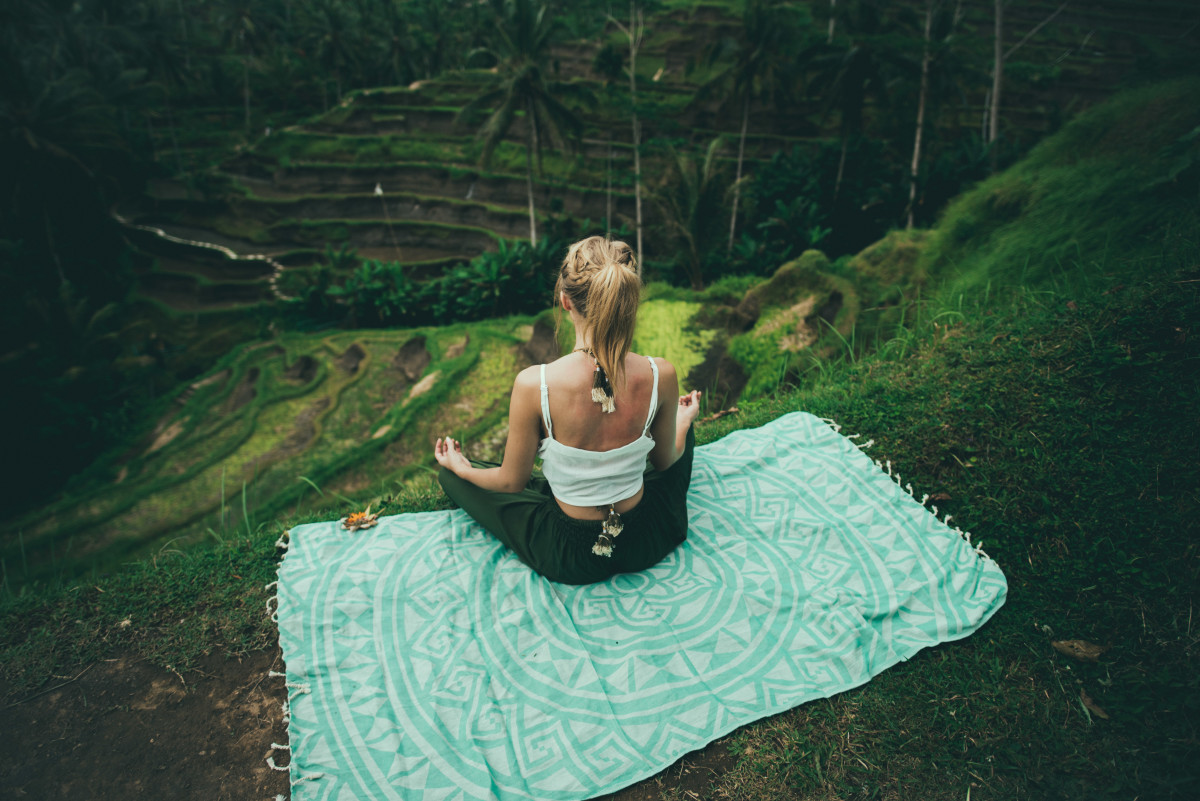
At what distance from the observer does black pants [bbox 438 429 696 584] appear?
2.36 metres

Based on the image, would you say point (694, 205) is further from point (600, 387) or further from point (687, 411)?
point (600, 387)

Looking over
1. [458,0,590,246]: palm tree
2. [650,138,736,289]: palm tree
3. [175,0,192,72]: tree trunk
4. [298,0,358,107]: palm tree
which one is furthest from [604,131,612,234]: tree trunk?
[175,0,192,72]: tree trunk

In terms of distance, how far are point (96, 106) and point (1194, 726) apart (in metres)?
29.5

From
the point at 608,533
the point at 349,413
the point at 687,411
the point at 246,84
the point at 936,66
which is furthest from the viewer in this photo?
the point at 246,84

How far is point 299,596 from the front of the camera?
2361 mm

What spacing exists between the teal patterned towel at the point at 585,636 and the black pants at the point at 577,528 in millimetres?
82

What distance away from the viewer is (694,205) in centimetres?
1398

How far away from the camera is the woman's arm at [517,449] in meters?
2.08

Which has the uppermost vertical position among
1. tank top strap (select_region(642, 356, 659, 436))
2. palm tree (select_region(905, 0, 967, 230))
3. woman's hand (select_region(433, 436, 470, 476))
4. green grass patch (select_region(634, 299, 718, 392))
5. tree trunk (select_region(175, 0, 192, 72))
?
tree trunk (select_region(175, 0, 192, 72))

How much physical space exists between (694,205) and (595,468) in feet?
42.8

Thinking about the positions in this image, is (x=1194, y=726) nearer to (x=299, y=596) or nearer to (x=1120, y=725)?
(x=1120, y=725)

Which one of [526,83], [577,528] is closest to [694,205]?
[526,83]

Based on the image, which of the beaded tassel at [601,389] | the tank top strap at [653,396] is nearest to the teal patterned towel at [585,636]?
the tank top strap at [653,396]

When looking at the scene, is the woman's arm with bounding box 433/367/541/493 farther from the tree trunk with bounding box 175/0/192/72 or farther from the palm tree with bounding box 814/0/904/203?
the tree trunk with bounding box 175/0/192/72
